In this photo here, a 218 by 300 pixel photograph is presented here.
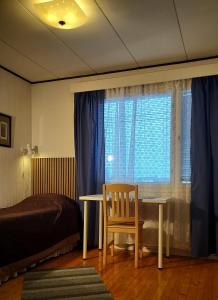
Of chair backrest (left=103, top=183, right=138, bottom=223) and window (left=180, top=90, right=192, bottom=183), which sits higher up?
window (left=180, top=90, right=192, bottom=183)

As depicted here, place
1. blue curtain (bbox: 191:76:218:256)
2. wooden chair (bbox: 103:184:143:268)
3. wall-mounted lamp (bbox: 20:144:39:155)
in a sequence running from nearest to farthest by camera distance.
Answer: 1. wooden chair (bbox: 103:184:143:268)
2. blue curtain (bbox: 191:76:218:256)
3. wall-mounted lamp (bbox: 20:144:39:155)

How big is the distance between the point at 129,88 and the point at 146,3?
1549 mm

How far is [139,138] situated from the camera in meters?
3.75

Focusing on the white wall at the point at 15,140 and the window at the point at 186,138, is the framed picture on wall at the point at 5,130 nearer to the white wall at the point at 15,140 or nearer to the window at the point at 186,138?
the white wall at the point at 15,140

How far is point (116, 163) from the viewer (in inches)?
152

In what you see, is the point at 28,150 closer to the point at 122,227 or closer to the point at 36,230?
the point at 36,230

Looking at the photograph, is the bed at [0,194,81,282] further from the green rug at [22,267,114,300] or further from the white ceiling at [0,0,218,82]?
the white ceiling at [0,0,218,82]

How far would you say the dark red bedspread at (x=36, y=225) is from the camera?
2602mm

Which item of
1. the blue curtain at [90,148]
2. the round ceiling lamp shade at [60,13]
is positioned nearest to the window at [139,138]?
the blue curtain at [90,148]

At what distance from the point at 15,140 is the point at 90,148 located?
3.71 ft

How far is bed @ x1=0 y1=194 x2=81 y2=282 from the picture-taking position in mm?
2590

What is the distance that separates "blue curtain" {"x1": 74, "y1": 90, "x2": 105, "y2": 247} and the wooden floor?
633 mm

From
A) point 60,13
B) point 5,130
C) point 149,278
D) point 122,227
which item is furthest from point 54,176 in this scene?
point 60,13

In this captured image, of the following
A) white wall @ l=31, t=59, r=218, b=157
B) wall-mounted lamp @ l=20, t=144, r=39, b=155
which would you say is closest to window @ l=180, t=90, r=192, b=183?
white wall @ l=31, t=59, r=218, b=157
